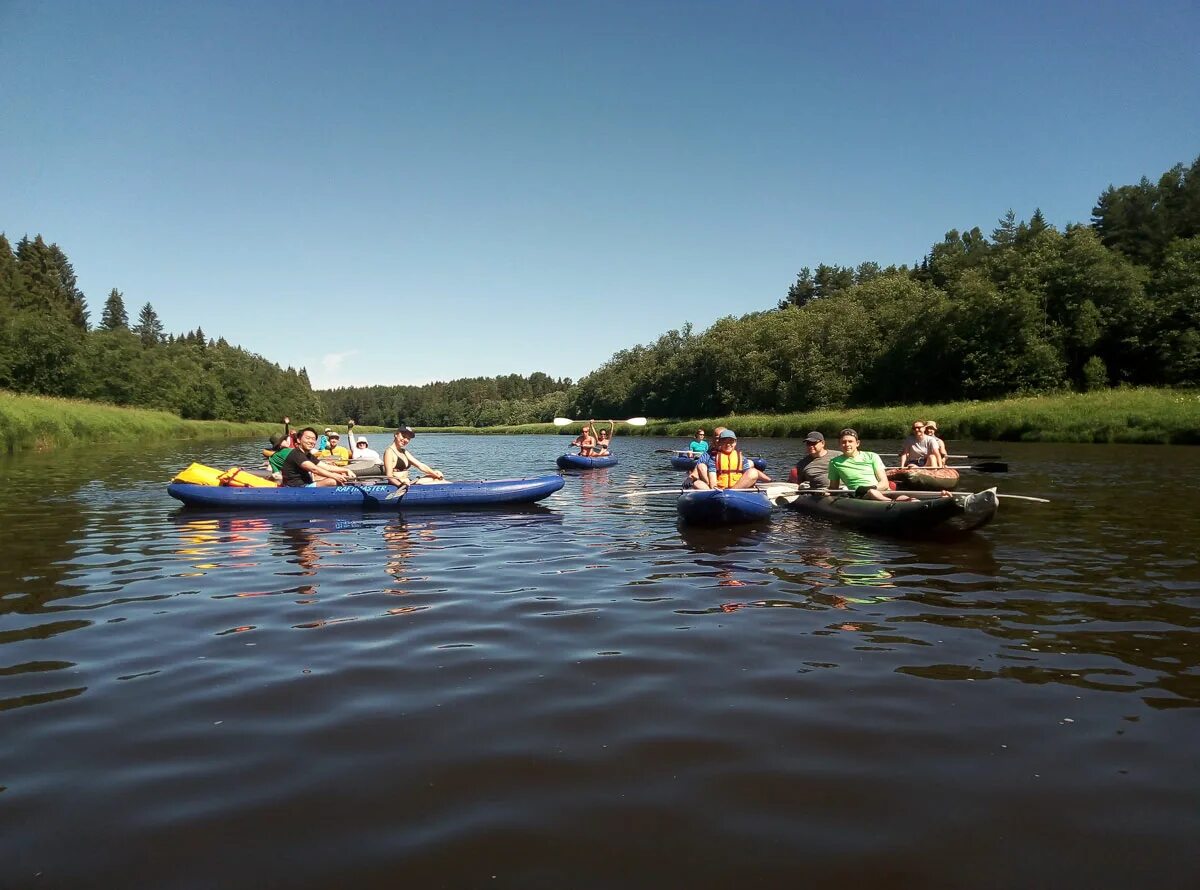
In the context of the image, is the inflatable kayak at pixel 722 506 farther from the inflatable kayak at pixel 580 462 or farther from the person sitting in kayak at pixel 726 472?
the inflatable kayak at pixel 580 462

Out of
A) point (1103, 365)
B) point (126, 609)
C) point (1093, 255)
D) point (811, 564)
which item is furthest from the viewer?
point (1093, 255)

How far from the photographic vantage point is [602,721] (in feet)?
13.4

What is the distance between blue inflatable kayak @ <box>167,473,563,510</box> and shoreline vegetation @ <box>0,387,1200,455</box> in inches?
737

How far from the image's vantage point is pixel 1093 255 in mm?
47094

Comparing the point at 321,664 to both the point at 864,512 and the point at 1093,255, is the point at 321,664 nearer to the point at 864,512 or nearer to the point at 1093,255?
the point at 864,512

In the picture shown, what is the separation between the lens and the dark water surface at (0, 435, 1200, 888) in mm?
2873

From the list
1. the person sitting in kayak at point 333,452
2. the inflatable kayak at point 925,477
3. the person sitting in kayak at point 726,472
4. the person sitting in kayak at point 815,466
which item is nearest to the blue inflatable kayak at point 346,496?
the person sitting in kayak at point 333,452

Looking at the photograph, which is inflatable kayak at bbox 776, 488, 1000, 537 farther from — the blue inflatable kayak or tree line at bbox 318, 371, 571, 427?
tree line at bbox 318, 371, 571, 427

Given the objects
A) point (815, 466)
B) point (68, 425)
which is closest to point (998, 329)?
point (815, 466)

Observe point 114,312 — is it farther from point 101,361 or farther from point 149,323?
point 101,361

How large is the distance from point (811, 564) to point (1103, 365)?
148ft

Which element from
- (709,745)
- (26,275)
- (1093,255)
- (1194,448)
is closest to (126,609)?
(709,745)

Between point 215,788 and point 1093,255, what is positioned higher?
point 1093,255

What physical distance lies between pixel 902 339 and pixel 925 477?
1998 inches
